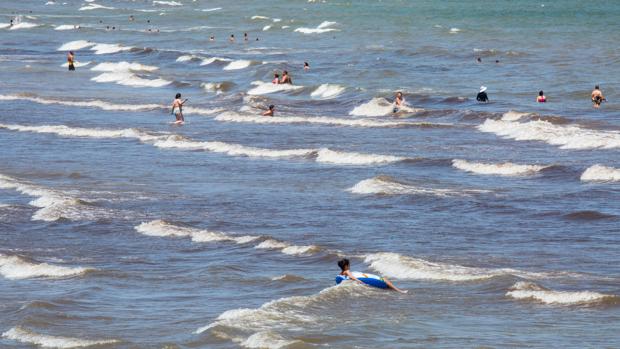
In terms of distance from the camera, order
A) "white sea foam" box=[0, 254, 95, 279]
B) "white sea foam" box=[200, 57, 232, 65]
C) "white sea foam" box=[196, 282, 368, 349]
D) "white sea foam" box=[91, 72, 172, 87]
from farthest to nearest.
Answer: "white sea foam" box=[200, 57, 232, 65] → "white sea foam" box=[91, 72, 172, 87] → "white sea foam" box=[0, 254, 95, 279] → "white sea foam" box=[196, 282, 368, 349]

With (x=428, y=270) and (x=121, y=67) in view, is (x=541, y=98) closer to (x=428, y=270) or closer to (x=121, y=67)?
(x=428, y=270)

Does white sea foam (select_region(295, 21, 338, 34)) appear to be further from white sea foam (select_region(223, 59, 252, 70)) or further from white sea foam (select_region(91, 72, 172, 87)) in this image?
white sea foam (select_region(91, 72, 172, 87))

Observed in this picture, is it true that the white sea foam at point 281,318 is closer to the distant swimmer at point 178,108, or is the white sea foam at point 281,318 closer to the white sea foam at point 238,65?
the distant swimmer at point 178,108

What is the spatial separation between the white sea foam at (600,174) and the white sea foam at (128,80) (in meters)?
31.4

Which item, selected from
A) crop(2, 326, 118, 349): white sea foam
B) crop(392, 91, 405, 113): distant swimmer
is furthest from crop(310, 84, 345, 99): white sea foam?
crop(2, 326, 118, 349): white sea foam

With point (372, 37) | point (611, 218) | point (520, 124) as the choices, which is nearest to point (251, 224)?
point (611, 218)

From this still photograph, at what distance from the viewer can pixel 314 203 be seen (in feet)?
90.6

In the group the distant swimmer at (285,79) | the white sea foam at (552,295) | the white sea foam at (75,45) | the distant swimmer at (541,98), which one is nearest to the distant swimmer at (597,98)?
the distant swimmer at (541,98)

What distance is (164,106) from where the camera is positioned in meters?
49.1

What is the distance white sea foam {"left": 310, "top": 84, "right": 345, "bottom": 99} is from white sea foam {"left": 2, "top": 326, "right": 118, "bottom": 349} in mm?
34492

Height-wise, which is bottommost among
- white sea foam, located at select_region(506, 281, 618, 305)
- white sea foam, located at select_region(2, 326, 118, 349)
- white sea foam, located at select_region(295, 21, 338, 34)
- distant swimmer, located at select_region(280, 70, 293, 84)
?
white sea foam, located at select_region(506, 281, 618, 305)

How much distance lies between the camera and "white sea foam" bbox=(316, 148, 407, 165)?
3384cm

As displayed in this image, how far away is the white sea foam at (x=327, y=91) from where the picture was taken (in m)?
51.4

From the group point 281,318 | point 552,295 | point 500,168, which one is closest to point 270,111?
point 500,168
